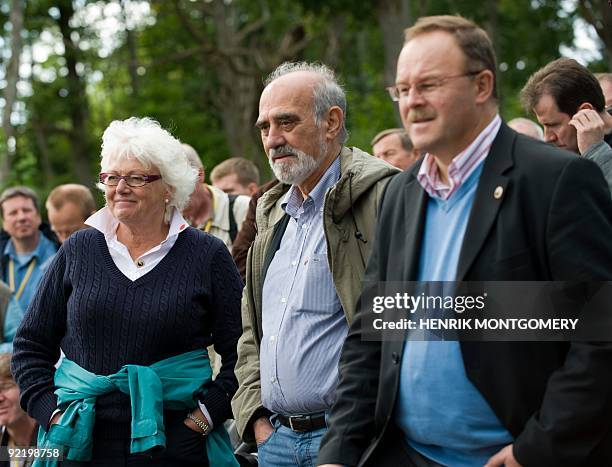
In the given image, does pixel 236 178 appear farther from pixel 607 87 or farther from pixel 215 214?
pixel 607 87

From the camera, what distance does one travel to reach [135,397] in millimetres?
4539

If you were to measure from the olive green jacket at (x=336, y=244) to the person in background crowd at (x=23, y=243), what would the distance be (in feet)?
14.6

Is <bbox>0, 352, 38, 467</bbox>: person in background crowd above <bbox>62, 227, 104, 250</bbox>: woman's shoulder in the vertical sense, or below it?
below

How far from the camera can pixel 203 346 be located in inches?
191

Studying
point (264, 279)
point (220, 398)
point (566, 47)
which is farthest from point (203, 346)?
point (566, 47)

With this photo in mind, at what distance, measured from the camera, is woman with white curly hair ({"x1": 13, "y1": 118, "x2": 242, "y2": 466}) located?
15.1 ft

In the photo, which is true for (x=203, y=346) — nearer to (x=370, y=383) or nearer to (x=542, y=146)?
(x=370, y=383)

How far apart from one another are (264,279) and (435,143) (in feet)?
4.92

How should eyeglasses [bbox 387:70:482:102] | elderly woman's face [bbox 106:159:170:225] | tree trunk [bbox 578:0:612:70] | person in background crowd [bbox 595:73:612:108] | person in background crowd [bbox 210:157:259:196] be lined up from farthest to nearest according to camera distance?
tree trunk [bbox 578:0:612:70] → person in background crowd [bbox 210:157:259:196] → person in background crowd [bbox 595:73:612:108] → elderly woman's face [bbox 106:159:170:225] → eyeglasses [bbox 387:70:482:102]

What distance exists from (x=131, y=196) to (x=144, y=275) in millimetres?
383

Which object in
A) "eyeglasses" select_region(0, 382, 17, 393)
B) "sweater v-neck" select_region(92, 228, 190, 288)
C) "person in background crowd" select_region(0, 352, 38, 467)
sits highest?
"sweater v-neck" select_region(92, 228, 190, 288)

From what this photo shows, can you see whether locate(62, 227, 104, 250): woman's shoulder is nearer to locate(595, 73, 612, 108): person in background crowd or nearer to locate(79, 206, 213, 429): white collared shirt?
locate(79, 206, 213, 429): white collared shirt

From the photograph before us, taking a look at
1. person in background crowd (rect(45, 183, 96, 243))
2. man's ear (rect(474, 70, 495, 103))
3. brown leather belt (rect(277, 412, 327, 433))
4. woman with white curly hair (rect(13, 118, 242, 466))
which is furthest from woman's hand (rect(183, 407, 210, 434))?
person in background crowd (rect(45, 183, 96, 243))

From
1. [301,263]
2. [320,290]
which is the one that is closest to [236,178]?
[301,263]
